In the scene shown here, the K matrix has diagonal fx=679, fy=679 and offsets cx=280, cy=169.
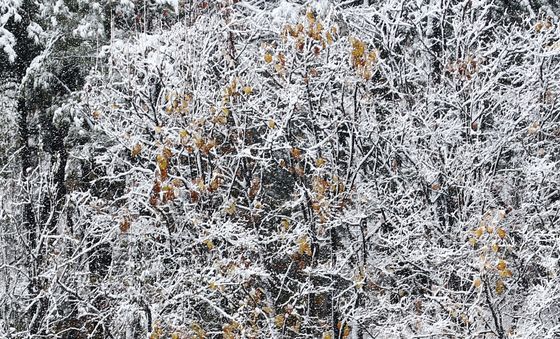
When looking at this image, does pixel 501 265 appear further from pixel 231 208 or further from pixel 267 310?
pixel 231 208

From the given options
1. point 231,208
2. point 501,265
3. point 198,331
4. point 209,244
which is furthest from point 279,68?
point 501,265

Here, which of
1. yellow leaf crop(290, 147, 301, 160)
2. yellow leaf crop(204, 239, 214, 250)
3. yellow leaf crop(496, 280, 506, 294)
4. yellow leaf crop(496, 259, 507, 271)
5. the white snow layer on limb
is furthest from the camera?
the white snow layer on limb

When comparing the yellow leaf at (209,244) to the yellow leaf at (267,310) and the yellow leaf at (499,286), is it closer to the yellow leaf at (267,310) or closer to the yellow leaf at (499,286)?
the yellow leaf at (267,310)

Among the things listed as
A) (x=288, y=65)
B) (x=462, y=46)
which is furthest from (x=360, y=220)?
(x=462, y=46)

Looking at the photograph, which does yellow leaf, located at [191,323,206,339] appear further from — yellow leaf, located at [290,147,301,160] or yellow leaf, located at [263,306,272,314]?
yellow leaf, located at [290,147,301,160]

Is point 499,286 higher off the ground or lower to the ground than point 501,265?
lower

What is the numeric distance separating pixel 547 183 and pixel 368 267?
3069mm

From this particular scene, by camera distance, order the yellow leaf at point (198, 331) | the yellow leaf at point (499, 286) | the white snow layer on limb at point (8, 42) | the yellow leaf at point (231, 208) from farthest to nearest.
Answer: the white snow layer on limb at point (8, 42) < the yellow leaf at point (231, 208) < the yellow leaf at point (198, 331) < the yellow leaf at point (499, 286)

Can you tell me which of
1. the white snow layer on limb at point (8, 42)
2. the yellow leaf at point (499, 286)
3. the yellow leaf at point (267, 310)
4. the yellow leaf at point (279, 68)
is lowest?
the yellow leaf at point (267, 310)

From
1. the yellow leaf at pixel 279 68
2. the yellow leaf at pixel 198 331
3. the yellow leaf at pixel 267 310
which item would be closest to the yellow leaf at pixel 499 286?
the yellow leaf at pixel 267 310

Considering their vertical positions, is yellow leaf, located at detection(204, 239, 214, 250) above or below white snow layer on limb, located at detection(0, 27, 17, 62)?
below

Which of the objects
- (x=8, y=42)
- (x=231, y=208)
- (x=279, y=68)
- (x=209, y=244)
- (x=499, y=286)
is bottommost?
(x=499, y=286)

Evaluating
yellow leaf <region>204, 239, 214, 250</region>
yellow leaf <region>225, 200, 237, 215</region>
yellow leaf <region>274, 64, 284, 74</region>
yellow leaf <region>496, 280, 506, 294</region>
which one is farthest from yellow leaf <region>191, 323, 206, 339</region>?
yellow leaf <region>496, 280, 506, 294</region>

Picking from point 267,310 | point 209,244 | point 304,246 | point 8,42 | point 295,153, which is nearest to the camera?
point 209,244
